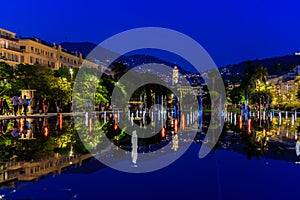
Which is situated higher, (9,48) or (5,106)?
(9,48)

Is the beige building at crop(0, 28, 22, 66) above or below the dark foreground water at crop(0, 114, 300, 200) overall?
above

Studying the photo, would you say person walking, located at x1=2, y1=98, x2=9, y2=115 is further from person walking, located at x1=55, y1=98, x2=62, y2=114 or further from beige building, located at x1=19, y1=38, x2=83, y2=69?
beige building, located at x1=19, y1=38, x2=83, y2=69

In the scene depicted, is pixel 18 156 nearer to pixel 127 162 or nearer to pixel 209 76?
pixel 127 162

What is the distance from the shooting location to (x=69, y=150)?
12.1 m

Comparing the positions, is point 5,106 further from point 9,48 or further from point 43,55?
point 43,55

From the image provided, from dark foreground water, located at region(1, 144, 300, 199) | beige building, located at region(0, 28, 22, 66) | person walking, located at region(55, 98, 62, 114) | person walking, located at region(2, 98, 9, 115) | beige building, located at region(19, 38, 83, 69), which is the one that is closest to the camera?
dark foreground water, located at region(1, 144, 300, 199)

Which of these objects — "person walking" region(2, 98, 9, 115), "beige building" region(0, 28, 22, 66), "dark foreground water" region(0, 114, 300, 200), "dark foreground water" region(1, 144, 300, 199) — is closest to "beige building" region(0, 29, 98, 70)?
"beige building" region(0, 28, 22, 66)

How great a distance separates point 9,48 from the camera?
74.6 m

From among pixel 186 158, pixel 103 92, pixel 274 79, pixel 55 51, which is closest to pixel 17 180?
pixel 186 158

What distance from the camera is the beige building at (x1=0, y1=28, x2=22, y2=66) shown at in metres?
73.2

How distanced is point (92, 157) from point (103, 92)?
46.8 metres

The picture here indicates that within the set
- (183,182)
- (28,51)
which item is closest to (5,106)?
(183,182)

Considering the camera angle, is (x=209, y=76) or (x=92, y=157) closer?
(x=92, y=157)

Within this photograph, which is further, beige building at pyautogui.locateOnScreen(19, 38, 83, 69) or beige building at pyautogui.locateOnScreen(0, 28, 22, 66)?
beige building at pyautogui.locateOnScreen(19, 38, 83, 69)
